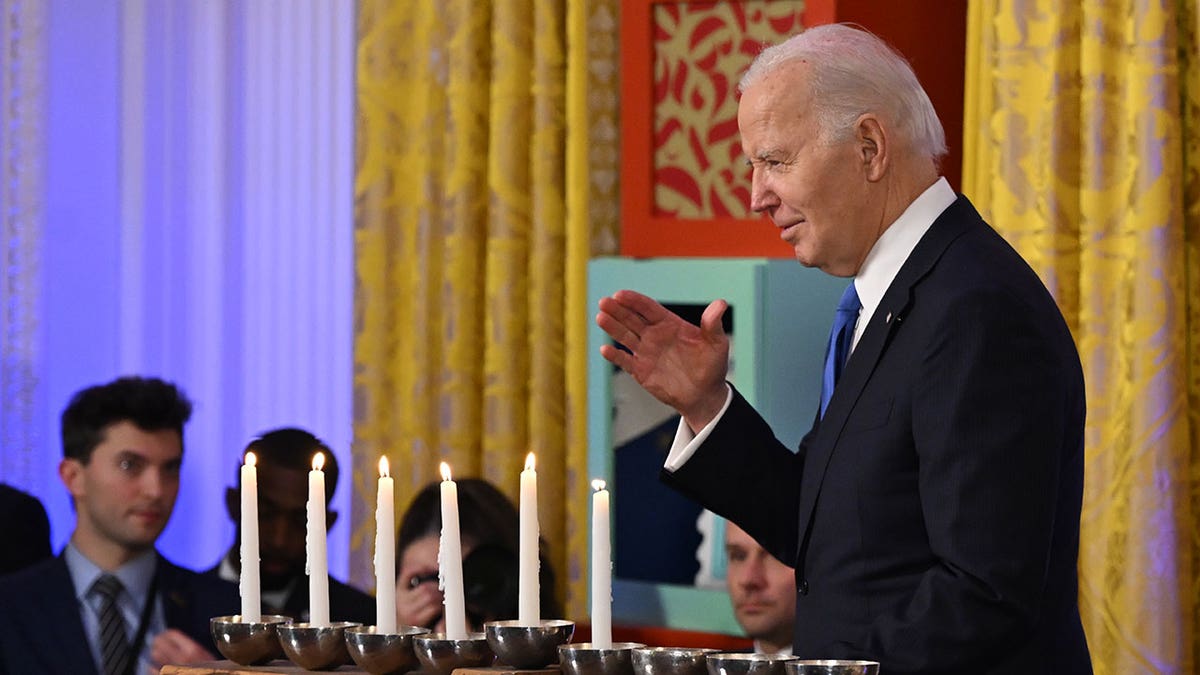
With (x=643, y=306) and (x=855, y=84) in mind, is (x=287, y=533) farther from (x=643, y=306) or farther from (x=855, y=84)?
(x=855, y=84)

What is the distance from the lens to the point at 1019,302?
1601mm

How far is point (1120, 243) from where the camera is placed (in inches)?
105

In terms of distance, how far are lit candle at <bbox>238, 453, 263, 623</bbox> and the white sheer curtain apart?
1910 mm

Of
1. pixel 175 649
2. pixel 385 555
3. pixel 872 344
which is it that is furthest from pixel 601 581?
pixel 175 649

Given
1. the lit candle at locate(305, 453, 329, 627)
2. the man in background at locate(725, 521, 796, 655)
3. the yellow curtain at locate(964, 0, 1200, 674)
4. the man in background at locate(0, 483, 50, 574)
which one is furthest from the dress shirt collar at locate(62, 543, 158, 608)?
the yellow curtain at locate(964, 0, 1200, 674)

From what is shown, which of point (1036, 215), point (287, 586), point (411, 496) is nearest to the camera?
point (1036, 215)

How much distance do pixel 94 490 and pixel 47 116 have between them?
3.52 feet

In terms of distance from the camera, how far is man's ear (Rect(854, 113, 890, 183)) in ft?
5.75

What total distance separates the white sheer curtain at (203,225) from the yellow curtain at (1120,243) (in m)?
1.51

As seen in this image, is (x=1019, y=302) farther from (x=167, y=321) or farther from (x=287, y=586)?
(x=167, y=321)

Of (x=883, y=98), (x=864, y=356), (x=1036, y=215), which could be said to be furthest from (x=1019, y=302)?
(x=1036, y=215)

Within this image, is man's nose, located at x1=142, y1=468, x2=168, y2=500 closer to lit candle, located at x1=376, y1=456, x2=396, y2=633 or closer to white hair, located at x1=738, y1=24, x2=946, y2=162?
lit candle, located at x1=376, y1=456, x2=396, y2=633

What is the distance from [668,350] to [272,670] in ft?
1.70

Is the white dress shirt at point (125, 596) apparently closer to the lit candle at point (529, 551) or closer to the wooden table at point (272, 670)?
the wooden table at point (272, 670)
